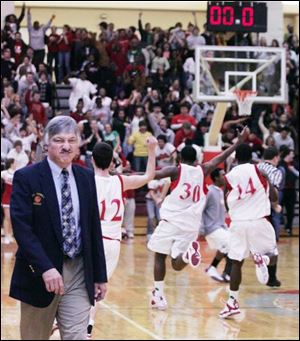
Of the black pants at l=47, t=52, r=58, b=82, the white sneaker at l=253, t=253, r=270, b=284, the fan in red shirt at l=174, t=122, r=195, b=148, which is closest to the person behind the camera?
the white sneaker at l=253, t=253, r=270, b=284

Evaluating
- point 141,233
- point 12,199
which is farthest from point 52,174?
point 141,233

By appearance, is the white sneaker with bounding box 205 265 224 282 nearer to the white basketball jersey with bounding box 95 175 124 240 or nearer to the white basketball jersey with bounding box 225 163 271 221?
the white basketball jersey with bounding box 225 163 271 221

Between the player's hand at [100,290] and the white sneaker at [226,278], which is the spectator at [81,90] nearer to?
the white sneaker at [226,278]

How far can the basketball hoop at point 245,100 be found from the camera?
1667 centimetres

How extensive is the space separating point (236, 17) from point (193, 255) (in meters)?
6.59

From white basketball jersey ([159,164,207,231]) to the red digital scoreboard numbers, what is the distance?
17.0ft

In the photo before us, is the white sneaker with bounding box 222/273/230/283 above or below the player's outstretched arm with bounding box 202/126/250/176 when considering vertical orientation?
below

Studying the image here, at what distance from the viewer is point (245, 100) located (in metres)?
16.7

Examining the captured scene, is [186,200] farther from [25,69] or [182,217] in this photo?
[25,69]

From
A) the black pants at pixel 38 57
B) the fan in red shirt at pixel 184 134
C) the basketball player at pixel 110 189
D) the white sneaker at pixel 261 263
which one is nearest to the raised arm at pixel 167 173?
the basketball player at pixel 110 189

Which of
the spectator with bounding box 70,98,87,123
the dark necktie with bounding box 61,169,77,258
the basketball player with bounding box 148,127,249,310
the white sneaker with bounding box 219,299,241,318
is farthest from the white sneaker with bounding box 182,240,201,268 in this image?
the spectator with bounding box 70,98,87,123

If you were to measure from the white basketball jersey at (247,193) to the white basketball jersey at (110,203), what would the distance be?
1597 millimetres

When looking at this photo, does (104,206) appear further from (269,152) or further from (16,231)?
(16,231)

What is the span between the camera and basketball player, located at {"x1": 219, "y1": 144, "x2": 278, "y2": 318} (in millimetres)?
12836
